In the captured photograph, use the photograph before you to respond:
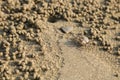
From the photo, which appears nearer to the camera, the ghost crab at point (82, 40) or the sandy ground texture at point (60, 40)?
the sandy ground texture at point (60, 40)

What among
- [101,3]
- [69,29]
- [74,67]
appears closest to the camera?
[74,67]

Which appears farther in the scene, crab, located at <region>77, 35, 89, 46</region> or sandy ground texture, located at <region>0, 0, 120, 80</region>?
crab, located at <region>77, 35, 89, 46</region>

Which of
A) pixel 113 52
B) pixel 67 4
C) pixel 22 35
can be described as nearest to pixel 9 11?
pixel 22 35

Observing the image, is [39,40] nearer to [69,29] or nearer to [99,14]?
[69,29]

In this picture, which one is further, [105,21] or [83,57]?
[105,21]

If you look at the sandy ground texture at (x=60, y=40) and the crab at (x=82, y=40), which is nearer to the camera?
the sandy ground texture at (x=60, y=40)

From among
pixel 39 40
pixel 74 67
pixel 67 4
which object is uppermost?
pixel 67 4

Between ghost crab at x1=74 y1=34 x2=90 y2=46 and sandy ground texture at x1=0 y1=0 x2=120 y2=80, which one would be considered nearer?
sandy ground texture at x1=0 y1=0 x2=120 y2=80

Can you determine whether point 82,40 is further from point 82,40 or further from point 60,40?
point 60,40
